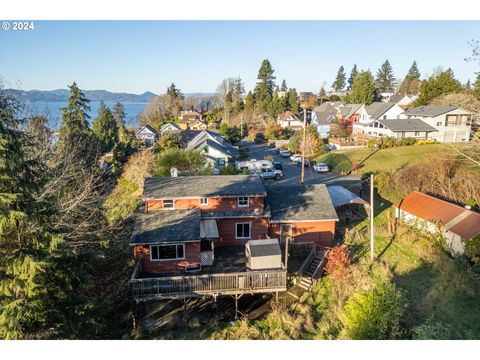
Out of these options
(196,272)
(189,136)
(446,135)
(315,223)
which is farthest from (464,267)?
(189,136)

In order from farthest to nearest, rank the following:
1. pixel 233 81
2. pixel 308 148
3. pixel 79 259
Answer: pixel 233 81 < pixel 308 148 < pixel 79 259

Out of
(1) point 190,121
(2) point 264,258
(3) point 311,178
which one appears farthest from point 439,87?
(2) point 264,258

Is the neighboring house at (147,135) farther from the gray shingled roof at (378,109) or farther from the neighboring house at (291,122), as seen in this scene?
the gray shingled roof at (378,109)

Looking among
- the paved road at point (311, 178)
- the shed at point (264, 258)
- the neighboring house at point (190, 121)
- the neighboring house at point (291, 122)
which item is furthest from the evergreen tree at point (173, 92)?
the shed at point (264, 258)

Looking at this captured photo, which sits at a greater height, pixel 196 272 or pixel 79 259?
pixel 79 259

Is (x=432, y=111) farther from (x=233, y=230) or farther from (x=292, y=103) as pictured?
(x=233, y=230)

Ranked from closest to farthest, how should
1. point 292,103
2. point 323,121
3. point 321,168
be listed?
point 321,168
point 323,121
point 292,103

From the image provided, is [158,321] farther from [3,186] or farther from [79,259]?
[3,186]

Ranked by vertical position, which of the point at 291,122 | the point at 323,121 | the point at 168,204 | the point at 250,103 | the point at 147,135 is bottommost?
the point at 168,204
